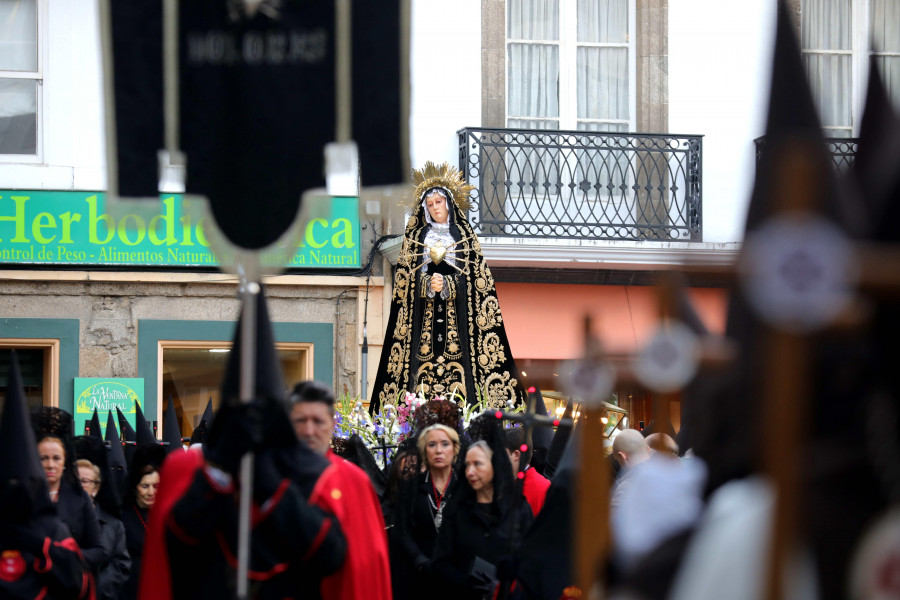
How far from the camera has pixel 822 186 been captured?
1807 millimetres

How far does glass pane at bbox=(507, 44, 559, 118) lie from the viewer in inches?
616

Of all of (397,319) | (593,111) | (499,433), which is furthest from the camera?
(593,111)

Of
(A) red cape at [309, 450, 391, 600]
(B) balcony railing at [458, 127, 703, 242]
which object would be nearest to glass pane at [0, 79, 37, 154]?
(B) balcony railing at [458, 127, 703, 242]

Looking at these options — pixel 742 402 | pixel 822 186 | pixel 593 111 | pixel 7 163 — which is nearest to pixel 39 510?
pixel 742 402

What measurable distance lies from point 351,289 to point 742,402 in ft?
41.3

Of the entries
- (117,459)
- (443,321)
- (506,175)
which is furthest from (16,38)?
(117,459)

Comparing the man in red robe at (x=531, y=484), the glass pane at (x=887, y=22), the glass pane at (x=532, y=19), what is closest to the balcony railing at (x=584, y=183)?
the glass pane at (x=532, y=19)

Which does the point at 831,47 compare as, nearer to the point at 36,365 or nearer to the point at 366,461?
the point at 36,365

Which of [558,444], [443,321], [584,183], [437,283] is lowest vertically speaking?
[558,444]

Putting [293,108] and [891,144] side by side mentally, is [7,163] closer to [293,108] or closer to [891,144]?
[293,108]

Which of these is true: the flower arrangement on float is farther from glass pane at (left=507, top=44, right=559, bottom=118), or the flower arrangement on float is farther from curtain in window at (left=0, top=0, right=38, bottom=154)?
glass pane at (left=507, top=44, right=559, bottom=118)

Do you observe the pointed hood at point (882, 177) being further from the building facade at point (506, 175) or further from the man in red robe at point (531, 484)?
the building facade at point (506, 175)

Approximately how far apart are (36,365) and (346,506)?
10494mm

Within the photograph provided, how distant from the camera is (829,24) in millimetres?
16219
